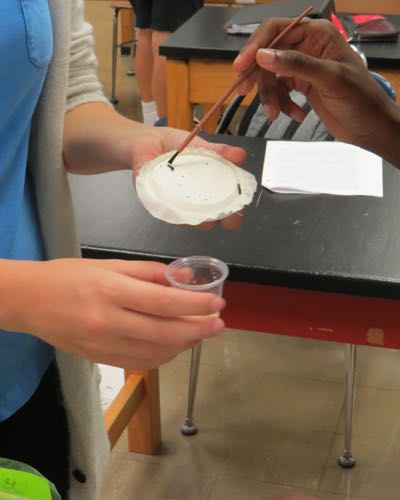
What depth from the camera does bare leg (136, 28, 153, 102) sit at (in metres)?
3.79

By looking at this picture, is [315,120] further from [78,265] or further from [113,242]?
[78,265]

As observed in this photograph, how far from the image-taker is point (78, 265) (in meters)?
0.57

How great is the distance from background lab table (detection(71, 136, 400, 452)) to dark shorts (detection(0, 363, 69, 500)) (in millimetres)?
368

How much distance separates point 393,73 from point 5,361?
1891mm

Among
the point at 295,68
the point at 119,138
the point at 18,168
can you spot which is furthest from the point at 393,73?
the point at 18,168

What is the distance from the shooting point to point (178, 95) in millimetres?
2482

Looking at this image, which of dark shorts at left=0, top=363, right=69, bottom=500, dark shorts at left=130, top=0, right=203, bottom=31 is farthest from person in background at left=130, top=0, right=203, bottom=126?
dark shorts at left=0, top=363, right=69, bottom=500

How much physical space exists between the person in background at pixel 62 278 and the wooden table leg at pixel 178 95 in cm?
148

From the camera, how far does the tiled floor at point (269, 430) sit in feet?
5.95

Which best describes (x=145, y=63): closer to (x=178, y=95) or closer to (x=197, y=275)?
(x=178, y=95)

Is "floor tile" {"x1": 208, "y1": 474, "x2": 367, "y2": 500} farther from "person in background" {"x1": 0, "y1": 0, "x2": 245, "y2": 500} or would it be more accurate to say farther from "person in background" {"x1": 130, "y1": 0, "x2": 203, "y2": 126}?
"person in background" {"x1": 130, "y1": 0, "x2": 203, "y2": 126}

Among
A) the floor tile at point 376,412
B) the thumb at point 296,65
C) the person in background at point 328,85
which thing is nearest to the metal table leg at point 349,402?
the floor tile at point 376,412

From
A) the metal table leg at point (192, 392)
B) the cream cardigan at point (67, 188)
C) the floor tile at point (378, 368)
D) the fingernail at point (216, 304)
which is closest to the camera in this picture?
the fingernail at point (216, 304)

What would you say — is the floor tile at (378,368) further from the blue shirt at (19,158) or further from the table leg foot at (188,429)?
the blue shirt at (19,158)
